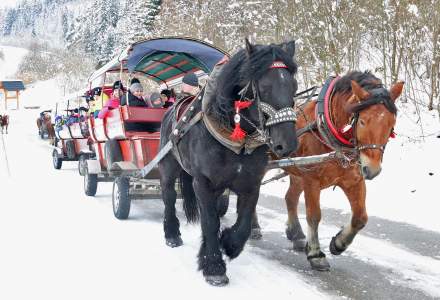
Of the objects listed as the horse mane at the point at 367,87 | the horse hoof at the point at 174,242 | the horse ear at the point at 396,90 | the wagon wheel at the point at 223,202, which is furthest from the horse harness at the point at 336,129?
the horse hoof at the point at 174,242

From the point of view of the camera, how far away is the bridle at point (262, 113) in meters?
3.22

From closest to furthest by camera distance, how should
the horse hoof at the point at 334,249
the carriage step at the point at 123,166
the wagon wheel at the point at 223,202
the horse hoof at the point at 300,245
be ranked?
the horse hoof at the point at 334,249, the horse hoof at the point at 300,245, the wagon wheel at the point at 223,202, the carriage step at the point at 123,166

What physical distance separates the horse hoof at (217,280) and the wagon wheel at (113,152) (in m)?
3.30

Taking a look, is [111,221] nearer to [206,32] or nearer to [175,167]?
[175,167]

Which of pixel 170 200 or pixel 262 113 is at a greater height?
pixel 262 113

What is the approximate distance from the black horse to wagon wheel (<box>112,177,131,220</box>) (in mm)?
2022

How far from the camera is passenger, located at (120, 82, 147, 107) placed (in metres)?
6.58

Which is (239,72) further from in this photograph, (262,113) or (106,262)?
(106,262)

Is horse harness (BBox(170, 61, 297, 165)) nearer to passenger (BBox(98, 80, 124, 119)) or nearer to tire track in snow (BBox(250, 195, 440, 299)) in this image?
tire track in snow (BBox(250, 195, 440, 299))

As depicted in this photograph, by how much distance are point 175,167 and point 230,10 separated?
49.4ft

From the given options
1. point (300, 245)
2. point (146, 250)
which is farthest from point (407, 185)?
point (146, 250)

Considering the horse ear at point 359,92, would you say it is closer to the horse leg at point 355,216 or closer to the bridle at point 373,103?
the bridle at point 373,103

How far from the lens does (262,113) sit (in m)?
3.40

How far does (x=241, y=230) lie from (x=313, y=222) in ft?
2.52
